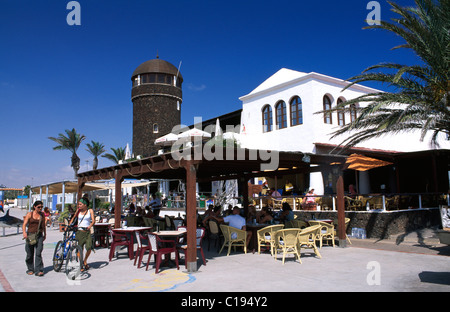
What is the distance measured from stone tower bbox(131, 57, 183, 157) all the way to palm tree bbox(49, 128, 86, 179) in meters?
14.6

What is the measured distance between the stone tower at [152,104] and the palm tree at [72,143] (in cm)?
1456

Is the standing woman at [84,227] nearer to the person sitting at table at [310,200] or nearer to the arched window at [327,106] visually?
the person sitting at table at [310,200]

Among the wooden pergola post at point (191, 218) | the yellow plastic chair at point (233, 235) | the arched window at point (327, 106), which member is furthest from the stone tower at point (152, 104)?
the wooden pergola post at point (191, 218)

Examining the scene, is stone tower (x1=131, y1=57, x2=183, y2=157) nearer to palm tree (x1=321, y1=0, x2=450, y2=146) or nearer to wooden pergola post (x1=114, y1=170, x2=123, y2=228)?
wooden pergola post (x1=114, y1=170, x2=123, y2=228)

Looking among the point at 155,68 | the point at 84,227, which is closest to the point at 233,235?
the point at 84,227

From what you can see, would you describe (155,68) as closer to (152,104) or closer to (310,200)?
(152,104)

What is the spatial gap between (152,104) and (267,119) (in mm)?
15471

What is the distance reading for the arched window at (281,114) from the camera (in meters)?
20.0

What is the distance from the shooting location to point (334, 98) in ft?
62.3

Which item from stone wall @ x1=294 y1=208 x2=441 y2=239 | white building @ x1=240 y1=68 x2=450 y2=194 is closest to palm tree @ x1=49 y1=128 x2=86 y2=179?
white building @ x1=240 y1=68 x2=450 y2=194

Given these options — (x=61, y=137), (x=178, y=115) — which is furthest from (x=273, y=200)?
(x=61, y=137)

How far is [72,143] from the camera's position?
43.9m
